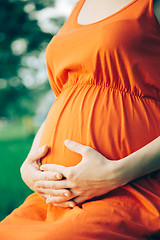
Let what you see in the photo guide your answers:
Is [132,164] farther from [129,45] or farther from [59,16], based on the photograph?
[59,16]

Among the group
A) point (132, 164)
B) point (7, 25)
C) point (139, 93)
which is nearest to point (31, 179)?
point (132, 164)

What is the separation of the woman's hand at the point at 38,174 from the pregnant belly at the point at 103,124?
0.11ft

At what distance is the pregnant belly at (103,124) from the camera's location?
881 millimetres

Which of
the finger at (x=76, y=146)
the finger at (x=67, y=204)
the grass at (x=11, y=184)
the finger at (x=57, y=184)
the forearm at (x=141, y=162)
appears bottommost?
the grass at (x=11, y=184)

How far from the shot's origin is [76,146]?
0.88m

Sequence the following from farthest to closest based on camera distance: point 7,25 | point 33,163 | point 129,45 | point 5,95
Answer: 1. point 5,95
2. point 7,25
3. point 33,163
4. point 129,45

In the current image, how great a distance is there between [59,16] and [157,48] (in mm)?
6309

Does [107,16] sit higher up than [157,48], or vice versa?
[107,16]

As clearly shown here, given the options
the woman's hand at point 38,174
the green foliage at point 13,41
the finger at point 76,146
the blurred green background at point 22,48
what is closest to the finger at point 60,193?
the woman's hand at point 38,174

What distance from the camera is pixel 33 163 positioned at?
1050mm

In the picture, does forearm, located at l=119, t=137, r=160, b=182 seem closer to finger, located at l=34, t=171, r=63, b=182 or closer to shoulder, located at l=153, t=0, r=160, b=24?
finger, located at l=34, t=171, r=63, b=182

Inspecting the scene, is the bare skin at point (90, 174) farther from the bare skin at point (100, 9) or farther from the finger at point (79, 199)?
the bare skin at point (100, 9)

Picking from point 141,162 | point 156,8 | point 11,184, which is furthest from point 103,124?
point 11,184

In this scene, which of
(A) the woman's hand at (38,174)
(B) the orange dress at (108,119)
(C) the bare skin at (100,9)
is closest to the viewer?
(B) the orange dress at (108,119)
